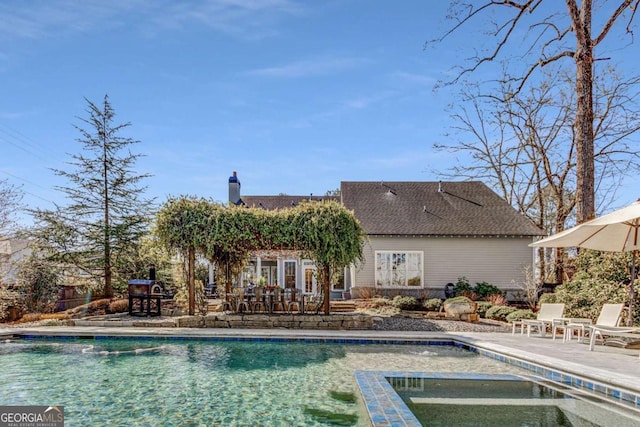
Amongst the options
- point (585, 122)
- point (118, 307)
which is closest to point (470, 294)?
point (585, 122)

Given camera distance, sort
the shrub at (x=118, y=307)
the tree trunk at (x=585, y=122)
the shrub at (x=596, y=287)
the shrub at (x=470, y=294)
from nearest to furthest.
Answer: the shrub at (x=596, y=287)
the tree trunk at (x=585, y=122)
the shrub at (x=118, y=307)
the shrub at (x=470, y=294)

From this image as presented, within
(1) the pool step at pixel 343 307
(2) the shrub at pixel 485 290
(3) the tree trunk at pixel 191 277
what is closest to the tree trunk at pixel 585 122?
(2) the shrub at pixel 485 290

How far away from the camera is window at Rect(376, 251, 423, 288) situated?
20.0 meters

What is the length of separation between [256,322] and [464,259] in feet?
38.2

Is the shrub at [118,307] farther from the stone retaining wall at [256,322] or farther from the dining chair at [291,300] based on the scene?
the dining chair at [291,300]

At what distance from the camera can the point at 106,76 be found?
1596 cm

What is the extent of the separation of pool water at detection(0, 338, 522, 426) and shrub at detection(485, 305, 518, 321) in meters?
5.33

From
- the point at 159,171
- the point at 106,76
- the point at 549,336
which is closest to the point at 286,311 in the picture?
the point at 549,336

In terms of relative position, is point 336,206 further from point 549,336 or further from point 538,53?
point 538,53

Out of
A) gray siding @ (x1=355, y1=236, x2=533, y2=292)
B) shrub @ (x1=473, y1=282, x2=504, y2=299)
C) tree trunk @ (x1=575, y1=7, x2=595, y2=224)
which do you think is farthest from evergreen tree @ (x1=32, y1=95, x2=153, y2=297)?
tree trunk @ (x1=575, y1=7, x2=595, y2=224)

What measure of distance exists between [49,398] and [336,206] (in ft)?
26.7

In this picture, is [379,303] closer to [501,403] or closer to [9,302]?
[501,403]

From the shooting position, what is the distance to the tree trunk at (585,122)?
13.8 m

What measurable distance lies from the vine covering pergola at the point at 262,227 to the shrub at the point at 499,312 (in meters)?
5.51
